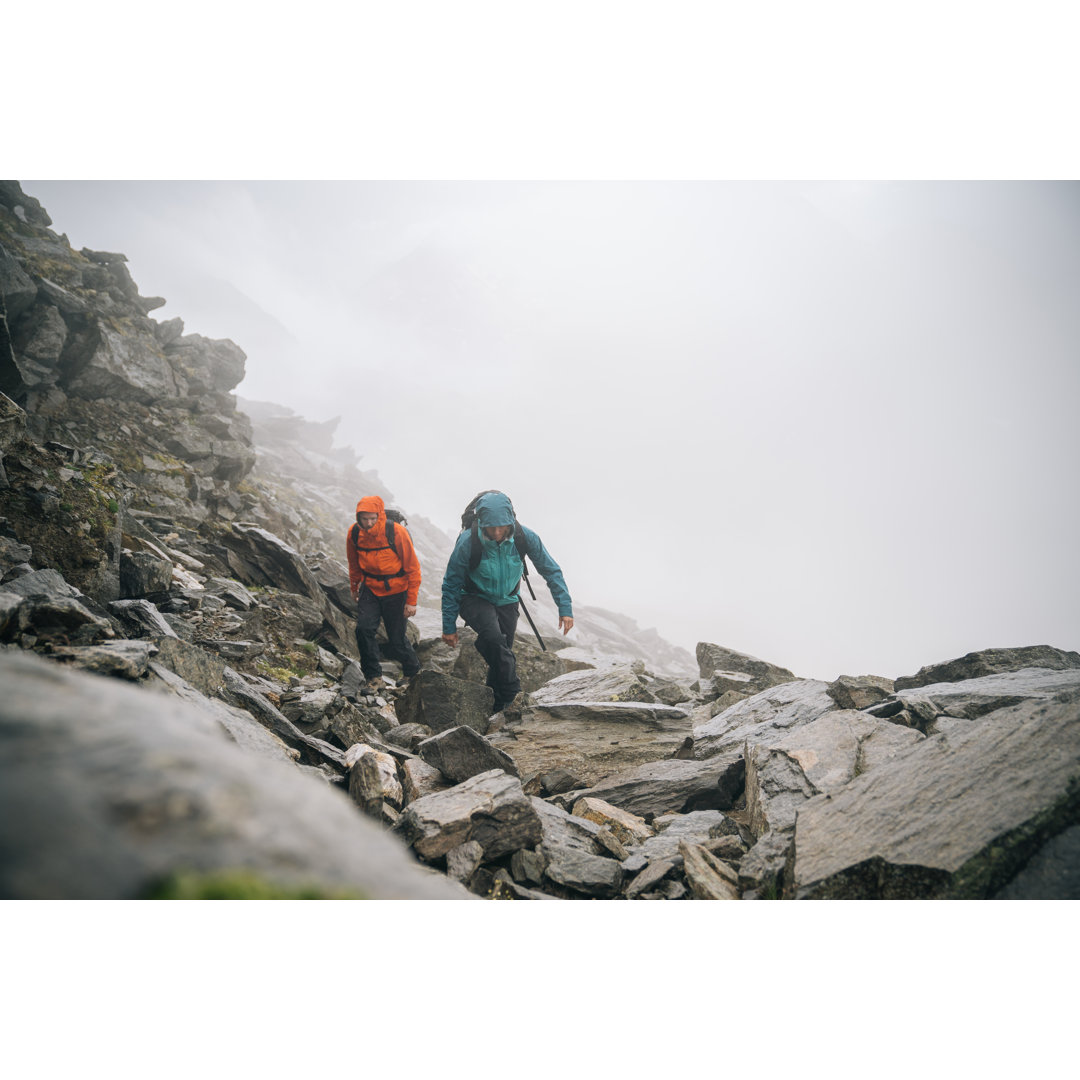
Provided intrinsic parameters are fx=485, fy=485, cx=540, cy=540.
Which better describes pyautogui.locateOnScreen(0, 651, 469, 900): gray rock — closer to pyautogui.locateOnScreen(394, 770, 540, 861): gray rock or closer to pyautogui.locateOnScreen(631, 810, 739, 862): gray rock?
pyautogui.locateOnScreen(394, 770, 540, 861): gray rock

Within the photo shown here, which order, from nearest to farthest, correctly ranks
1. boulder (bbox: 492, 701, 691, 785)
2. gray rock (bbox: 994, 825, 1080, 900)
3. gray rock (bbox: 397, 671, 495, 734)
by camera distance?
gray rock (bbox: 994, 825, 1080, 900), boulder (bbox: 492, 701, 691, 785), gray rock (bbox: 397, 671, 495, 734)

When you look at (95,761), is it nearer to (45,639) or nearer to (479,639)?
(45,639)

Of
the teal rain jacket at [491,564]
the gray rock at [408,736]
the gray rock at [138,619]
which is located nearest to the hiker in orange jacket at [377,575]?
the teal rain jacket at [491,564]

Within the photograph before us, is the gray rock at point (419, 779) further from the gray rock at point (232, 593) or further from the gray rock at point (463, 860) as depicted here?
the gray rock at point (232, 593)

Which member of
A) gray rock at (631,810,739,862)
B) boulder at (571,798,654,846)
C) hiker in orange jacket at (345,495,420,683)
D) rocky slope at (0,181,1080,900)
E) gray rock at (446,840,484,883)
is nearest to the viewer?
rocky slope at (0,181,1080,900)

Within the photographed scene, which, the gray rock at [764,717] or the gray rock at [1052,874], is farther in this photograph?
the gray rock at [764,717]

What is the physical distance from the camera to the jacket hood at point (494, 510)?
8492 millimetres

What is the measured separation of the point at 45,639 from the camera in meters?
3.76

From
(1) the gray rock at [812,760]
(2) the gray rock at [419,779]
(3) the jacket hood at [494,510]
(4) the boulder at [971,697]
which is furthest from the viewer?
(3) the jacket hood at [494,510]

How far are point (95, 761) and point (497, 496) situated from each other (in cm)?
753

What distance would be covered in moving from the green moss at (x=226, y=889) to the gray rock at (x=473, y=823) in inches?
116

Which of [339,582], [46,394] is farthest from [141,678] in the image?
[46,394]

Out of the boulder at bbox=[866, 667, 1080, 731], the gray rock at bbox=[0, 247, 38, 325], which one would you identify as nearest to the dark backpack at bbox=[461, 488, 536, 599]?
the boulder at bbox=[866, 667, 1080, 731]

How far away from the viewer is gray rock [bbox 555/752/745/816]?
18.9ft
